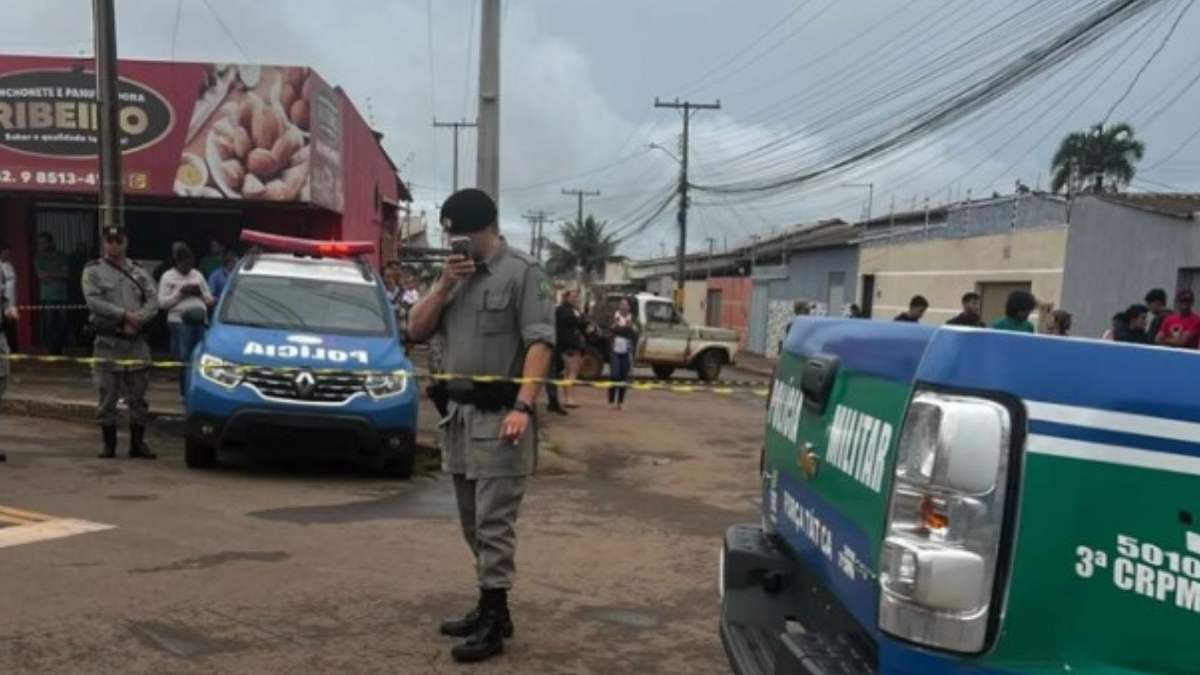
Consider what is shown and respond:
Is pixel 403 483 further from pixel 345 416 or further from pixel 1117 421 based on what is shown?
pixel 1117 421

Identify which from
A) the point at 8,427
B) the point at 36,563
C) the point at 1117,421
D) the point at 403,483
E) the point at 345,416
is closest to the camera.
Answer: the point at 1117,421

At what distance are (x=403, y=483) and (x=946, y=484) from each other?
718cm

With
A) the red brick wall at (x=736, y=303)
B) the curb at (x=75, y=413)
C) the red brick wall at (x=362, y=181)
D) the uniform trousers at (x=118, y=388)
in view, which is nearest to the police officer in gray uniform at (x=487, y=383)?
the uniform trousers at (x=118, y=388)

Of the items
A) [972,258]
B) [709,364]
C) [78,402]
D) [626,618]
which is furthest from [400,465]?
[972,258]

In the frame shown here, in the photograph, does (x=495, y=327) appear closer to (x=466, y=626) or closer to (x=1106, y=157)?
(x=466, y=626)

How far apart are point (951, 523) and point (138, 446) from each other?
8276 millimetres

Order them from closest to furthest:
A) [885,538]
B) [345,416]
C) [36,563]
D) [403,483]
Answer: [885,538], [36,563], [345,416], [403,483]

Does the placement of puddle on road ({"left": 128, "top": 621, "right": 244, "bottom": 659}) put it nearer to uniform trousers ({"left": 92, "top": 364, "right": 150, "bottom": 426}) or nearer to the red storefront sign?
uniform trousers ({"left": 92, "top": 364, "right": 150, "bottom": 426})

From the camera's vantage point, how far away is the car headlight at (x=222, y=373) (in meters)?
8.11

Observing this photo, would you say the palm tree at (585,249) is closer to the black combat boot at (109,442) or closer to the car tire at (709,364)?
the car tire at (709,364)

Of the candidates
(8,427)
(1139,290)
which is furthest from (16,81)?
(1139,290)

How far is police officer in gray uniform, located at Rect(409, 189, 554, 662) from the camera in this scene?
14.3 ft

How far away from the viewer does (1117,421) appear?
1977mm

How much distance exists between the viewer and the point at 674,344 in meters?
24.0
